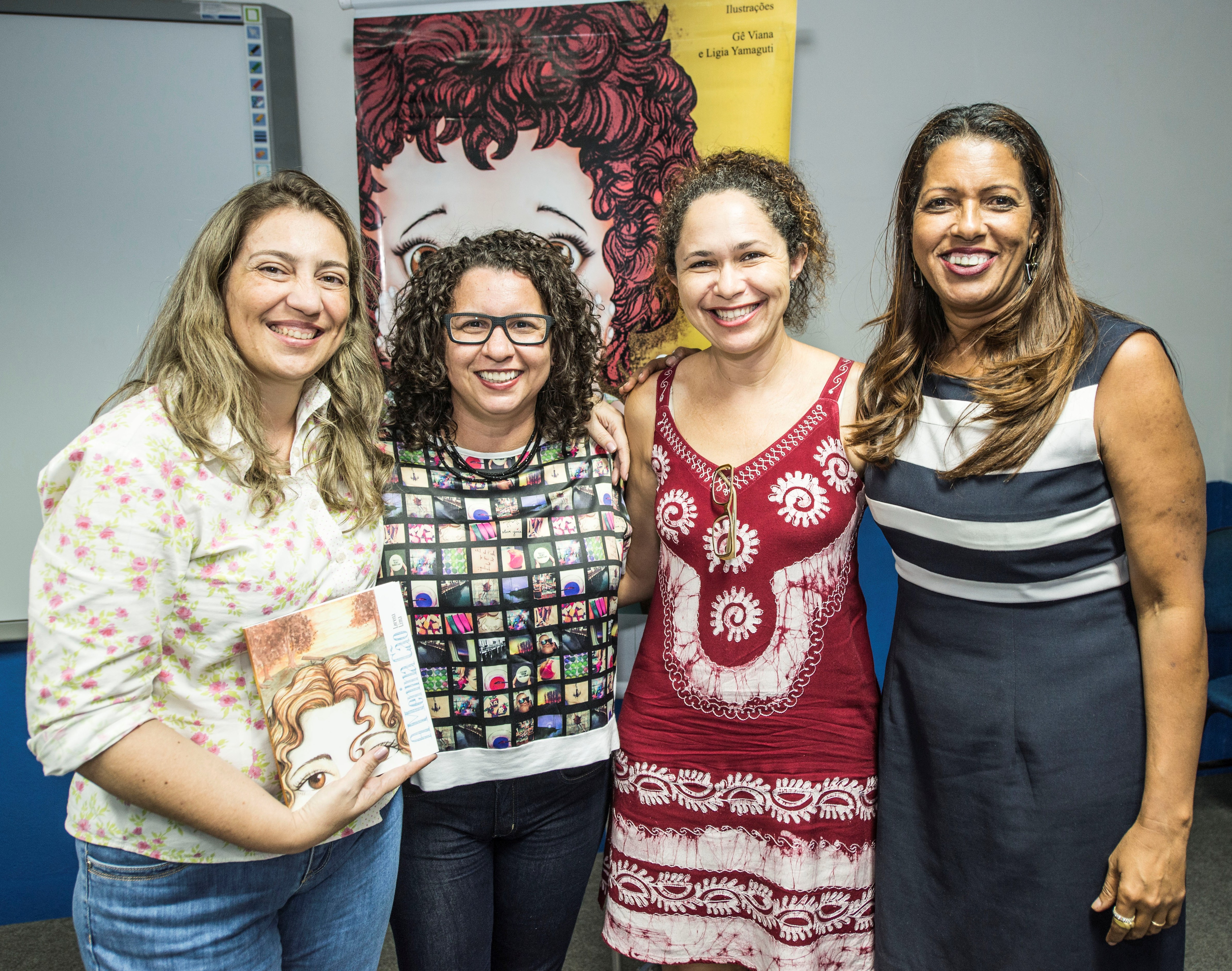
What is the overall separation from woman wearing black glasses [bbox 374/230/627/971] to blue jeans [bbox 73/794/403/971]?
0.18 metres

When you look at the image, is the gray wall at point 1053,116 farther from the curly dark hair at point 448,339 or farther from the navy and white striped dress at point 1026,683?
the navy and white striped dress at point 1026,683

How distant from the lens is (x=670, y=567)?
5.55 feet

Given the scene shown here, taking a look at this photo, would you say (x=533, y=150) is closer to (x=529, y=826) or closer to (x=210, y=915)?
(x=529, y=826)

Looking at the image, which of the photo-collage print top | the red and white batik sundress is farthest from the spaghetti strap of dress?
the photo-collage print top

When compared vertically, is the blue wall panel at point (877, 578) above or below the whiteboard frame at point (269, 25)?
below

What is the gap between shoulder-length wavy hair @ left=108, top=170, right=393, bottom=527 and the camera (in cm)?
118

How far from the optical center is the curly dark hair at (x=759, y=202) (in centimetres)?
163

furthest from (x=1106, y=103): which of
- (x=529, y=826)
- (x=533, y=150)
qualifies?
(x=529, y=826)

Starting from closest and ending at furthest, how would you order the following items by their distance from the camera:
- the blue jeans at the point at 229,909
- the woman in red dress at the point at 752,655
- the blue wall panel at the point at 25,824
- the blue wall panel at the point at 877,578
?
the blue jeans at the point at 229,909
the woman in red dress at the point at 752,655
the blue wall panel at the point at 25,824
the blue wall panel at the point at 877,578

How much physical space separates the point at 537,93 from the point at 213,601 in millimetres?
1859

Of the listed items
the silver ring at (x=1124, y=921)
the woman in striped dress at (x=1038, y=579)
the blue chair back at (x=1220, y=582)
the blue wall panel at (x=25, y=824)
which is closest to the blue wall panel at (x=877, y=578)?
the blue chair back at (x=1220, y=582)

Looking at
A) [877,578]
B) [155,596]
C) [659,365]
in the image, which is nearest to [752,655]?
[659,365]

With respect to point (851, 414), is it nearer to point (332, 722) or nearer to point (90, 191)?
point (332, 722)

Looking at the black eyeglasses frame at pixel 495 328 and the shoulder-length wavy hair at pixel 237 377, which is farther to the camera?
the black eyeglasses frame at pixel 495 328
